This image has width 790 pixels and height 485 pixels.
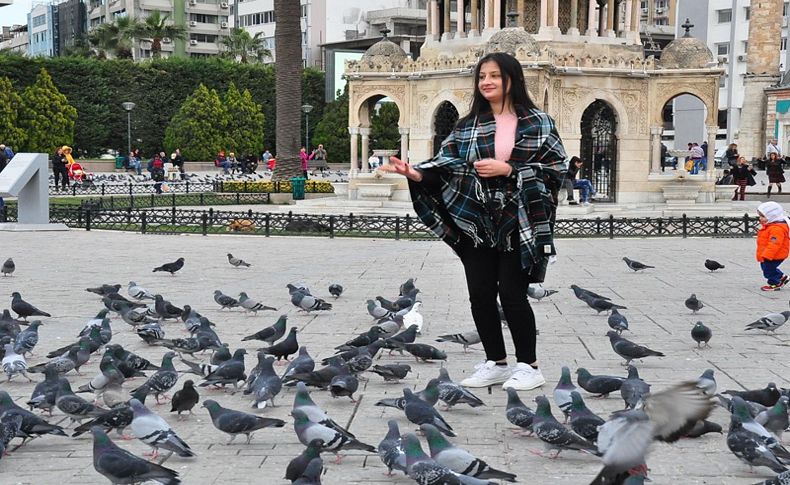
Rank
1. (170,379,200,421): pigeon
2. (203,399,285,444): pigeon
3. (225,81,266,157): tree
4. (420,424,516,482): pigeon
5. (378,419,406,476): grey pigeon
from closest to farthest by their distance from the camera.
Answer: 1. (420,424,516,482): pigeon
2. (378,419,406,476): grey pigeon
3. (203,399,285,444): pigeon
4. (170,379,200,421): pigeon
5. (225,81,266,157): tree

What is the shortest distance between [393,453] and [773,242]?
27.1ft

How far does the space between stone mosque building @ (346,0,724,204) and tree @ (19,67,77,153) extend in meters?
22.7

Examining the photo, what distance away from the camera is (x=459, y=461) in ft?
14.7

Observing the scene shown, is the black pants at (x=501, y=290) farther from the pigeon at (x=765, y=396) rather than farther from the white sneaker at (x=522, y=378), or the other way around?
the pigeon at (x=765, y=396)

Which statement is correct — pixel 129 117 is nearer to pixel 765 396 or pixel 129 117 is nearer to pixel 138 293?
pixel 138 293

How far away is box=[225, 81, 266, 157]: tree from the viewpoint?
53.9 meters

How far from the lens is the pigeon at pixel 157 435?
495 centimetres

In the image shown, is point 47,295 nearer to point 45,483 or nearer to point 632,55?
point 45,483

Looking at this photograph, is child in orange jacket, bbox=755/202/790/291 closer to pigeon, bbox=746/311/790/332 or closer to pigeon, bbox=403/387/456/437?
pigeon, bbox=746/311/790/332

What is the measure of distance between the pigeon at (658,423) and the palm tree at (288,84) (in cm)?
2543

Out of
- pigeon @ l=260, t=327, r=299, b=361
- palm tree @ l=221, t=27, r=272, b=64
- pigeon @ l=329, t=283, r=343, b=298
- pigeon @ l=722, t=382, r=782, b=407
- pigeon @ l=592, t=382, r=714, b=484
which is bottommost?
pigeon @ l=329, t=283, r=343, b=298

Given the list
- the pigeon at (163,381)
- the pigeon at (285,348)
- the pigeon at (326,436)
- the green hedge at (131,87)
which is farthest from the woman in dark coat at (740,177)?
the green hedge at (131,87)

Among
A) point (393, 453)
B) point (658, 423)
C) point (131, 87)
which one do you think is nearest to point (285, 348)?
point (393, 453)

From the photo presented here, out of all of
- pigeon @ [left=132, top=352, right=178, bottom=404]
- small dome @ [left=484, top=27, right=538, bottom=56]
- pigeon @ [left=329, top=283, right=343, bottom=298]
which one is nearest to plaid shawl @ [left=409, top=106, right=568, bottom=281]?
pigeon @ [left=132, top=352, right=178, bottom=404]
